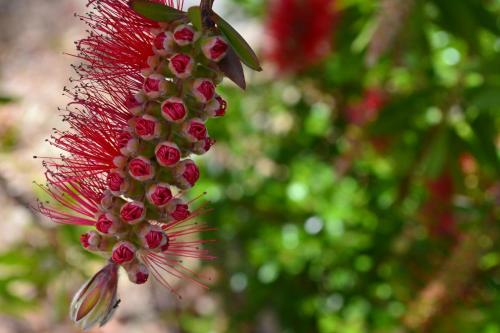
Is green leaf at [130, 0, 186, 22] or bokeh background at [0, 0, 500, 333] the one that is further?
bokeh background at [0, 0, 500, 333]

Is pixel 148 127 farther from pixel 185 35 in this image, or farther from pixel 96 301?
pixel 96 301

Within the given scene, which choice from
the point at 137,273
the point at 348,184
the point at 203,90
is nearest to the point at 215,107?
the point at 203,90

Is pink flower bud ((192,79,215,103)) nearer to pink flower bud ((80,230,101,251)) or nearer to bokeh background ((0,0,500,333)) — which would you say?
pink flower bud ((80,230,101,251))

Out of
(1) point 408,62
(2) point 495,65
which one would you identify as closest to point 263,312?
(1) point 408,62

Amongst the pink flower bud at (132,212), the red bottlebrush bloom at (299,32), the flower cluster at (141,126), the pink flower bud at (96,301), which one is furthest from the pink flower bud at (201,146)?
the red bottlebrush bloom at (299,32)

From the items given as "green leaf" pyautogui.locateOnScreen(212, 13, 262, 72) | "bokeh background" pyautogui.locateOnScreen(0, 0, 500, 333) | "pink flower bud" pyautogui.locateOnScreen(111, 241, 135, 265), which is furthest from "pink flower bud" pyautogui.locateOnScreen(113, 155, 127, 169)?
"bokeh background" pyautogui.locateOnScreen(0, 0, 500, 333)
